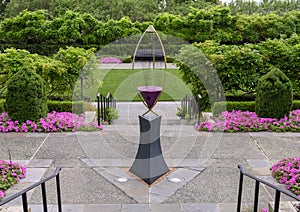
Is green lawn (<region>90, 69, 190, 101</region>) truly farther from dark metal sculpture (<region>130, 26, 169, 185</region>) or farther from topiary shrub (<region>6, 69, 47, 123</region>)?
topiary shrub (<region>6, 69, 47, 123</region>)

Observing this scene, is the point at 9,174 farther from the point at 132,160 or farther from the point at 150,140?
the point at 150,140

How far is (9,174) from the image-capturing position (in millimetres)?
4691

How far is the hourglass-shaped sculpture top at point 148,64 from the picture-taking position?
4.52m

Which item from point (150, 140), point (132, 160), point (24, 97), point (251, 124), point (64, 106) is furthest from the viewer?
point (64, 106)

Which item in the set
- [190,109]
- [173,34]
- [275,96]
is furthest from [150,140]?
[173,34]

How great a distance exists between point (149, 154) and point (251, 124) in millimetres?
2803

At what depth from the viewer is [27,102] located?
6695 mm

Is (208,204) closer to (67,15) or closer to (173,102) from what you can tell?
(173,102)

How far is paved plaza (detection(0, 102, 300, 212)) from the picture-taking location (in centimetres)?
422

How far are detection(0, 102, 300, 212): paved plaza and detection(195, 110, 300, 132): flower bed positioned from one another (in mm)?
185

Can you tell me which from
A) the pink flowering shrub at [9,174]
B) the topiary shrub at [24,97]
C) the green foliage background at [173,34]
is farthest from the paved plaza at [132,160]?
the green foliage background at [173,34]

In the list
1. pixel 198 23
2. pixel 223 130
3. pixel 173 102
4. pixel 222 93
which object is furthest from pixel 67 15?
pixel 223 130

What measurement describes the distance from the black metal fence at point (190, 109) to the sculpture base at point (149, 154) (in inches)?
122

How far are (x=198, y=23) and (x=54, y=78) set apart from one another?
1015cm
